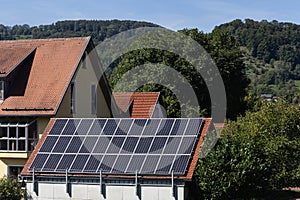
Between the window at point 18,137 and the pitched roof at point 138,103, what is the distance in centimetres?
888

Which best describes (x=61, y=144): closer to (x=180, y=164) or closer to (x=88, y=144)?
(x=88, y=144)

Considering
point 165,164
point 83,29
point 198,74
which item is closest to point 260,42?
point 83,29

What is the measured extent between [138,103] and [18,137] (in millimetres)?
11089

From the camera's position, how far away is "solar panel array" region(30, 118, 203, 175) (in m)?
24.8

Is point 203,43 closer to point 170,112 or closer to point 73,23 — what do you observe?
point 170,112

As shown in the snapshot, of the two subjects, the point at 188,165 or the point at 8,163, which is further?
the point at 8,163

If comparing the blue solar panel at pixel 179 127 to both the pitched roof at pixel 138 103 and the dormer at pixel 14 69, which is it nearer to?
the dormer at pixel 14 69

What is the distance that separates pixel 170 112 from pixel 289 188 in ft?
64.5

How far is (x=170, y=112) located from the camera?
176 feet

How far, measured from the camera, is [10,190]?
1080 inches

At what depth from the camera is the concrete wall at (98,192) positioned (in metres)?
24.0

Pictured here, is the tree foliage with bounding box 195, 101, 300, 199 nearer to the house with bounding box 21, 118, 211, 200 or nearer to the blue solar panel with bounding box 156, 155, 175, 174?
the house with bounding box 21, 118, 211, 200

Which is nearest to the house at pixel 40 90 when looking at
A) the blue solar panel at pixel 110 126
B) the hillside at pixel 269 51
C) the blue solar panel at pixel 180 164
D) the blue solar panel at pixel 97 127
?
the blue solar panel at pixel 97 127

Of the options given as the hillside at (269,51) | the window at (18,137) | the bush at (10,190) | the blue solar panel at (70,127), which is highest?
the hillside at (269,51)
